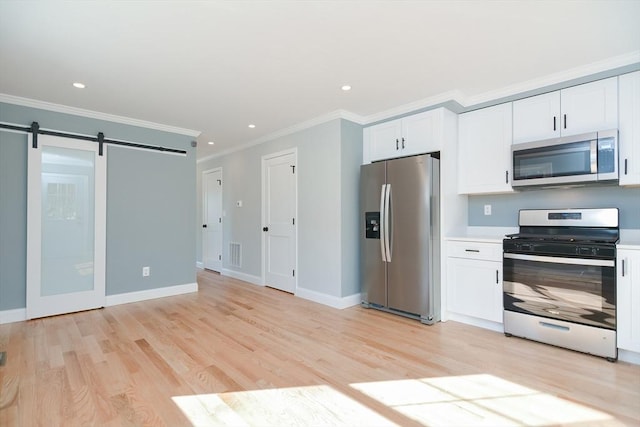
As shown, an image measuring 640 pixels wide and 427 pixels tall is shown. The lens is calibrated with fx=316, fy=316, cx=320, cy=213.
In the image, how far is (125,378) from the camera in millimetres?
2207

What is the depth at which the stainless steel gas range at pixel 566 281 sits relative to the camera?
97.0 inches

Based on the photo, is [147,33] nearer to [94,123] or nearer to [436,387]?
[94,123]

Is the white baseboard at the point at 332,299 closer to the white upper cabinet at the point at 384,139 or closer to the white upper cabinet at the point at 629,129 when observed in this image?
the white upper cabinet at the point at 384,139

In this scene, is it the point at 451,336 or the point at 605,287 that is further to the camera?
the point at 451,336

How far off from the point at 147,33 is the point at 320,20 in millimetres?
1231

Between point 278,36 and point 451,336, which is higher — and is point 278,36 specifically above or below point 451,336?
above

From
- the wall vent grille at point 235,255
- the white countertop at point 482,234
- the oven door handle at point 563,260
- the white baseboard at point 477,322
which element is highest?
the white countertop at point 482,234

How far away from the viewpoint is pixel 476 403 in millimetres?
1907

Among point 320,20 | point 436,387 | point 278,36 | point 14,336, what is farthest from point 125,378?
point 320,20

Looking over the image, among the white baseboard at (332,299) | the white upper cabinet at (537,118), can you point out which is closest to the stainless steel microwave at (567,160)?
the white upper cabinet at (537,118)

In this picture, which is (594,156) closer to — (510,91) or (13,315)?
(510,91)

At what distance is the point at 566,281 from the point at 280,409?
8.18ft

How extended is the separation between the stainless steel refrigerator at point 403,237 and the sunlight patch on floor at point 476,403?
1.21 meters

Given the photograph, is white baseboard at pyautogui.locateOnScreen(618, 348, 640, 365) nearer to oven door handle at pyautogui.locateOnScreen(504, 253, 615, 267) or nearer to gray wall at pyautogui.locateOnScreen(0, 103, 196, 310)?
oven door handle at pyautogui.locateOnScreen(504, 253, 615, 267)
